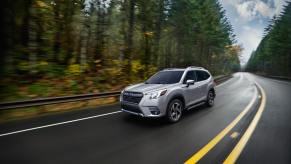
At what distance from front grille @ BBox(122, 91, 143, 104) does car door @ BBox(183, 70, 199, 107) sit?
1873 millimetres

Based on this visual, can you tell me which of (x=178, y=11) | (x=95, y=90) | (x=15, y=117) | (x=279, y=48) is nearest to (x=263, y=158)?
(x=15, y=117)

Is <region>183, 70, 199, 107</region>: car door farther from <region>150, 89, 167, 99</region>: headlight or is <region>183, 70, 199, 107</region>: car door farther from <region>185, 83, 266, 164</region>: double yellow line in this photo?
<region>185, 83, 266, 164</region>: double yellow line

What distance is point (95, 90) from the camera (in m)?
13.7

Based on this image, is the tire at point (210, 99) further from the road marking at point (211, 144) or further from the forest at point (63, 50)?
the forest at point (63, 50)

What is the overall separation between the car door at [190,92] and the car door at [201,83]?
32 centimetres

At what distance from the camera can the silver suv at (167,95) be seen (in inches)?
252

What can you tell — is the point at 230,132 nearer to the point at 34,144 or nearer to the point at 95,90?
the point at 34,144

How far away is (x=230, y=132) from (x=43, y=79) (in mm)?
10383

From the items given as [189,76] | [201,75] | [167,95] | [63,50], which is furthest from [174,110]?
[63,50]

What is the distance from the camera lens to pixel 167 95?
21.8 ft

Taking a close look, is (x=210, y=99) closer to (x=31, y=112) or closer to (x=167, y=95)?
(x=167, y=95)

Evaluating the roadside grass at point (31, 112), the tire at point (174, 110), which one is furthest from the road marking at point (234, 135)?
the roadside grass at point (31, 112)

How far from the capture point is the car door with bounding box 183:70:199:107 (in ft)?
24.8

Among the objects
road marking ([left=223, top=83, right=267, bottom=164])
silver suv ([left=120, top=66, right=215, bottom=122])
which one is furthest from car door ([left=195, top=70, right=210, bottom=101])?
road marking ([left=223, top=83, right=267, bottom=164])
